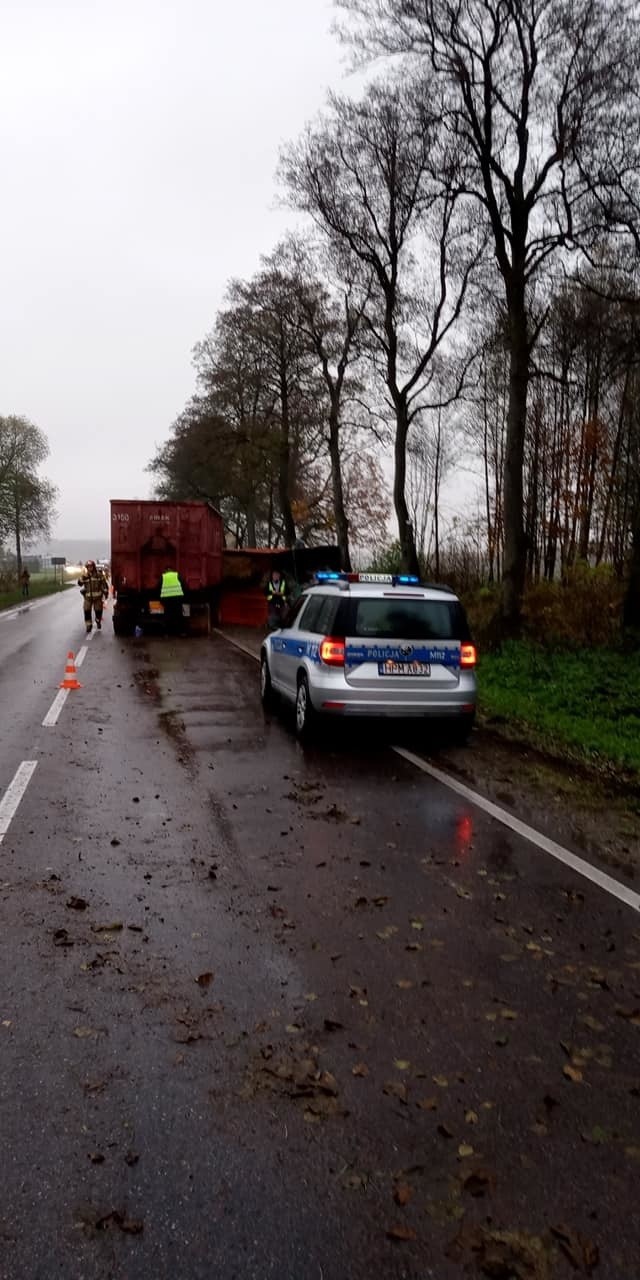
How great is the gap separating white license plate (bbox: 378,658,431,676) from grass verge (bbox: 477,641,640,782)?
1.76 m

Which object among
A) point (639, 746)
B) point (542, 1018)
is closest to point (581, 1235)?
point (542, 1018)

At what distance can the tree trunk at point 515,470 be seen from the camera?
59.4 ft

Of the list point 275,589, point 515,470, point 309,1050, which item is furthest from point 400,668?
point 275,589

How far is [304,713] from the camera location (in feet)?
32.4

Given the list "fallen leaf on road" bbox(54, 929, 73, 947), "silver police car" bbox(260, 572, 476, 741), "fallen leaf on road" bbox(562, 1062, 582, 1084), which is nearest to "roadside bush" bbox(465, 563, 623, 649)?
"silver police car" bbox(260, 572, 476, 741)

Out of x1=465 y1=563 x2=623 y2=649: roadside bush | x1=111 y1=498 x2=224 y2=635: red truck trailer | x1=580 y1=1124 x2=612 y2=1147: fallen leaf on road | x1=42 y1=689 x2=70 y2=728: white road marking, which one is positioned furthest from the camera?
x1=111 y1=498 x2=224 y2=635: red truck trailer

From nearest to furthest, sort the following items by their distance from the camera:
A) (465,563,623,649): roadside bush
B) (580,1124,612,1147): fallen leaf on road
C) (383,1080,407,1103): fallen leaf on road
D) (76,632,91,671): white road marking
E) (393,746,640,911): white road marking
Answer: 1. (580,1124,612,1147): fallen leaf on road
2. (383,1080,407,1103): fallen leaf on road
3. (393,746,640,911): white road marking
4. (76,632,91,671): white road marking
5. (465,563,623,649): roadside bush

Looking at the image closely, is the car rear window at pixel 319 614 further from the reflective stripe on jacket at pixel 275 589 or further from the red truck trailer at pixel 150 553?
the red truck trailer at pixel 150 553

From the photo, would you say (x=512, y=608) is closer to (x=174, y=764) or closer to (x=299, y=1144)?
(x=174, y=764)

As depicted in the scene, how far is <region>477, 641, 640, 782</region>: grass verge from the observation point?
9.62 m

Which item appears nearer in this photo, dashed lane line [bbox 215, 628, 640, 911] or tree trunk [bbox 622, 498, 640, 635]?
dashed lane line [bbox 215, 628, 640, 911]

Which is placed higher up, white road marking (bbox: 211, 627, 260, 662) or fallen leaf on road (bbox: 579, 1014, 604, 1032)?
white road marking (bbox: 211, 627, 260, 662)

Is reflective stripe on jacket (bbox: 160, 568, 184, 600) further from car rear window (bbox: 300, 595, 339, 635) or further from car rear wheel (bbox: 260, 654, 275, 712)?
car rear window (bbox: 300, 595, 339, 635)

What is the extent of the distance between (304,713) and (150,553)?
15.7m
